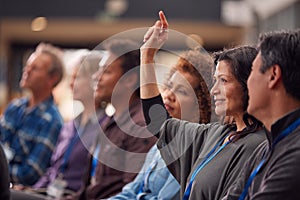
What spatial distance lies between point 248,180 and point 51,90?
2.26 m

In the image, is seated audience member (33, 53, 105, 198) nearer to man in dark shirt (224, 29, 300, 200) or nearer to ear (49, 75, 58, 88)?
ear (49, 75, 58, 88)

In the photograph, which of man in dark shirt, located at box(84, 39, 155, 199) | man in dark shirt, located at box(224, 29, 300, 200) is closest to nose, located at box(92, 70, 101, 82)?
man in dark shirt, located at box(84, 39, 155, 199)

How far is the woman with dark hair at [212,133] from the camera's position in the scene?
1.75 m

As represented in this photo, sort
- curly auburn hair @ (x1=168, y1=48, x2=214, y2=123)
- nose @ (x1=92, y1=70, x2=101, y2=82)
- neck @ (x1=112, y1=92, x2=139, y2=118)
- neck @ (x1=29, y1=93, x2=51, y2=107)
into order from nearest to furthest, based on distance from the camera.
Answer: curly auburn hair @ (x1=168, y1=48, x2=214, y2=123)
neck @ (x1=112, y1=92, x2=139, y2=118)
nose @ (x1=92, y1=70, x2=101, y2=82)
neck @ (x1=29, y1=93, x2=51, y2=107)

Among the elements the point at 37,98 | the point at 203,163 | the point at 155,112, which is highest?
the point at 155,112

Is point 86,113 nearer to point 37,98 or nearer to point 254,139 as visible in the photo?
point 37,98

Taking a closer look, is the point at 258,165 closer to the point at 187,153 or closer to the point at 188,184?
the point at 188,184

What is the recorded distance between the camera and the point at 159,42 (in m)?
1.95

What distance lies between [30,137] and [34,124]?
8 centimetres

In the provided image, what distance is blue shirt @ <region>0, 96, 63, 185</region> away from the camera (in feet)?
10.8

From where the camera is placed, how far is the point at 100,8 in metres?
10.5

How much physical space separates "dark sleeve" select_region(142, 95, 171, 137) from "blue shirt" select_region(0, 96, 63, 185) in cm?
132

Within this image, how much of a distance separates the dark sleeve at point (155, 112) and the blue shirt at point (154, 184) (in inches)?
7.4

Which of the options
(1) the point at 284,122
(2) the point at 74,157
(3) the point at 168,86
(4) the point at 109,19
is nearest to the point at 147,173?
(3) the point at 168,86
